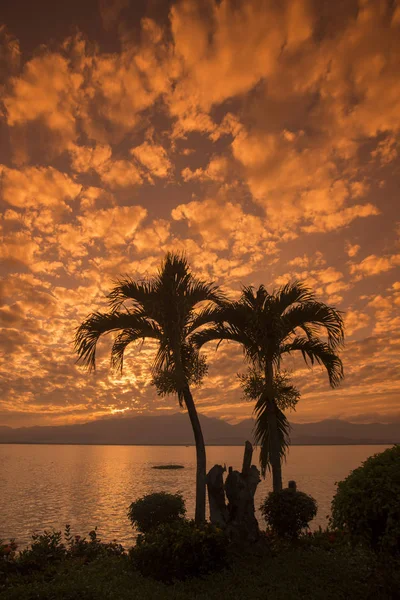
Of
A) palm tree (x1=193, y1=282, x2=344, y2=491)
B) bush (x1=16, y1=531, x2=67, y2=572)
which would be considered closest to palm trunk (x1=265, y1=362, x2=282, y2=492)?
palm tree (x1=193, y1=282, x2=344, y2=491)

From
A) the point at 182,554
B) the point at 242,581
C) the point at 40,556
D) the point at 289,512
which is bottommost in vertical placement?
the point at 242,581

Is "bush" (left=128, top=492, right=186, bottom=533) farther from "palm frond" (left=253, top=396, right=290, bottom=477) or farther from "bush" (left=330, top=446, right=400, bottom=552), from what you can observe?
"bush" (left=330, top=446, right=400, bottom=552)

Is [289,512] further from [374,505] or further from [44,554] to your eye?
[44,554]

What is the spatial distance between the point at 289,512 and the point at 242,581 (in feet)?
13.4

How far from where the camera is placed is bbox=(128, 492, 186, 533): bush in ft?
48.8

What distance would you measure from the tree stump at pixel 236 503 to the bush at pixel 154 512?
8.39 feet

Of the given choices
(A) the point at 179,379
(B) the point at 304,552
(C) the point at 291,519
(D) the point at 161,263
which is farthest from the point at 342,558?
(D) the point at 161,263

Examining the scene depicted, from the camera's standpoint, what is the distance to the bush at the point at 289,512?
13320 mm

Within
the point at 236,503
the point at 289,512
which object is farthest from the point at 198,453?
the point at 289,512

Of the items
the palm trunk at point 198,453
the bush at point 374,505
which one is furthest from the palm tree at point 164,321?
the bush at point 374,505

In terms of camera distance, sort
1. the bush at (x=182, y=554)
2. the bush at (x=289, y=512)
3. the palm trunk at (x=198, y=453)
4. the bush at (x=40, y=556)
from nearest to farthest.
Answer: the bush at (x=182, y=554)
the bush at (x=40, y=556)
the bush at (x=289, y=512)
the palm trunk at (x=198, y=453)

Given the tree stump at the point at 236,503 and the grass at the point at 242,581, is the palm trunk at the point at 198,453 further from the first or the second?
the grass at the point at 242,581

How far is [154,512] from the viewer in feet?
49.0

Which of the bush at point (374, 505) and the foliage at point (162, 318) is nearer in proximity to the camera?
the bush at point (374, 505)
